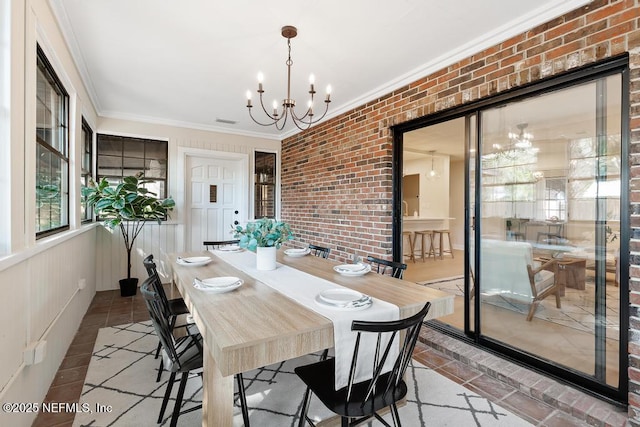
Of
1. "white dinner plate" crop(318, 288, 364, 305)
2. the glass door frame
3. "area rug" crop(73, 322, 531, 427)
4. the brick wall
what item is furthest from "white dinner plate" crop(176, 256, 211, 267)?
the glass door frame

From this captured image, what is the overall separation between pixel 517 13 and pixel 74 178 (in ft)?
12.9

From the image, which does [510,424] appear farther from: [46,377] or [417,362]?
[46,377]

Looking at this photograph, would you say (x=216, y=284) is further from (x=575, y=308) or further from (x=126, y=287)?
(x=126, y=287)

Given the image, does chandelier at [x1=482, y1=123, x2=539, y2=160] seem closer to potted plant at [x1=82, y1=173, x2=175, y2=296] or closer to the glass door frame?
the glass door frame

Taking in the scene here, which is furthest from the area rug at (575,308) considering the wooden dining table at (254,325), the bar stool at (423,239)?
the bar stool at (423,239)

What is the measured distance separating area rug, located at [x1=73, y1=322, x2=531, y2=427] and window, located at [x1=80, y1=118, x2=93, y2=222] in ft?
7.42

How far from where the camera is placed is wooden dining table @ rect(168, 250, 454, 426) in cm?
109

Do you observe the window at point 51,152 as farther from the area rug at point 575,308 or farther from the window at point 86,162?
the area rug at point 575,308

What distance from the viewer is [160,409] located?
1.81 m

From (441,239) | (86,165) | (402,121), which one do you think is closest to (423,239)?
(441,239)

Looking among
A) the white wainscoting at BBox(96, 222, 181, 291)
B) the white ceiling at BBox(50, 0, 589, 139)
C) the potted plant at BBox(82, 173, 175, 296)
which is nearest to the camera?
the white ceiling at BBox(50, 0, 589, 139)

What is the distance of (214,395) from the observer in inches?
52.5

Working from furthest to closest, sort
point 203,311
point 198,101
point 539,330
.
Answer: point 198,101
point 539,330
point 203,311

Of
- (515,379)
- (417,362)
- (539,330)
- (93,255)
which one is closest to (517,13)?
(539,330)
